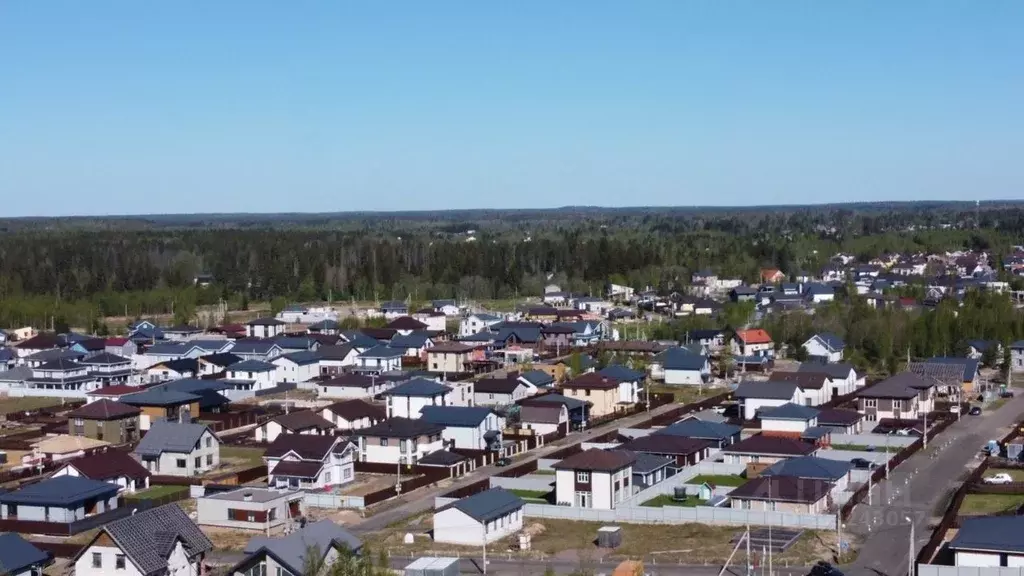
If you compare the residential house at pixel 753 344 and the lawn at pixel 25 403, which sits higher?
the residential house at pixel 753 344

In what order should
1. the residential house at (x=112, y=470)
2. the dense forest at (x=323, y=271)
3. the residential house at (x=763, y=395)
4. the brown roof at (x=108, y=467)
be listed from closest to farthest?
the residential house at (x=112, y=470)
the brown roof at (x=108, y=467)
the residential house at (x=763, y=395)
the dense forest at (x=323, y=271)

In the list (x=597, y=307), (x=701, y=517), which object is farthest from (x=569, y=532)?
(x=597, y=307)

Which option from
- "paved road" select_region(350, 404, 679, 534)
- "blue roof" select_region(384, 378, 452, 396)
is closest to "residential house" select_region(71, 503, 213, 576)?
"paved road" select_region(350, 404, 679, 534)

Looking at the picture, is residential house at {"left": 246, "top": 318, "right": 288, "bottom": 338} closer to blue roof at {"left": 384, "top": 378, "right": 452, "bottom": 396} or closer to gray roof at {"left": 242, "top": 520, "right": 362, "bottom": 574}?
blue roof at {"left": 384, "top": 378, "right": 452, "bottom": 396}

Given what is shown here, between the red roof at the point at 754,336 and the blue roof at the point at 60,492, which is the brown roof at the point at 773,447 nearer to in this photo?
the blue roof at the point at 60,492

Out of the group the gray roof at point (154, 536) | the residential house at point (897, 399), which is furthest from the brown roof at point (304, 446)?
the residential house at point (897, 399)

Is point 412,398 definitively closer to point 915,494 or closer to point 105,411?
point 105,411

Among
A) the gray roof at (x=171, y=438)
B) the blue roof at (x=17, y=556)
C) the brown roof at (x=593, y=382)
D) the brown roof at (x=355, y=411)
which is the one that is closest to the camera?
the blue roof at (x=17, y=556)
